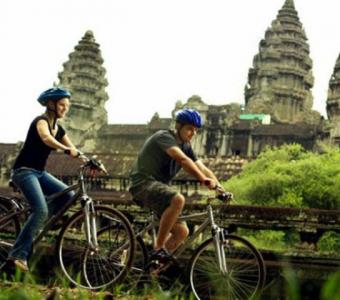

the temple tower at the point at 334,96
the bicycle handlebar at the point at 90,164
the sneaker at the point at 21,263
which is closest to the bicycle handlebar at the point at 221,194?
the bicycle handlebar at the point at 90,164

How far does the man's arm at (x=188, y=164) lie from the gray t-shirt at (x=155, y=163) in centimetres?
14

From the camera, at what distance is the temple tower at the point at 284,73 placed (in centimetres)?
8012

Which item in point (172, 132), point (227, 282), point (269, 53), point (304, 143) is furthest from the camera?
point (269, 53)

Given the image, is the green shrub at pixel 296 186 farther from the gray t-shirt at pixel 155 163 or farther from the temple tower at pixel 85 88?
the temple tower at pixel 85 88

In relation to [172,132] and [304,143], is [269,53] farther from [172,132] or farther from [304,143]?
[172,132]

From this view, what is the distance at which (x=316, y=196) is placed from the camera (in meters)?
33.8

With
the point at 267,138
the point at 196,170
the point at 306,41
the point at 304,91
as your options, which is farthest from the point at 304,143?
the point at 196,170

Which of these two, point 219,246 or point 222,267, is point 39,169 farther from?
point 222,267

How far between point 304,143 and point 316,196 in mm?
30535

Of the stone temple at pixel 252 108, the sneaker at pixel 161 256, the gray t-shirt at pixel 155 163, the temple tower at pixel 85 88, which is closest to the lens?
the sneaker at pixel 161 256

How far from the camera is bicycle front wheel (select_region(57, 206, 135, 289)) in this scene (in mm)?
6176

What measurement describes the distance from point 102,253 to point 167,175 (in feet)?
3.14

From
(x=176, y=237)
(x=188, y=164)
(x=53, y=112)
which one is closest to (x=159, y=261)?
(x=176, y=237)

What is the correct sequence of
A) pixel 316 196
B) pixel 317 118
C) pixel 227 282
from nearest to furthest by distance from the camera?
pixel 227 282
pixel 316 196
pixel 317 118
